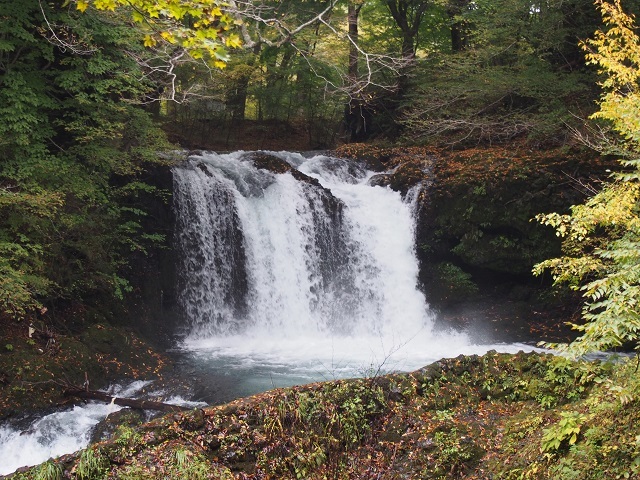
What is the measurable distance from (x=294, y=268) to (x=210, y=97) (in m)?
4.26

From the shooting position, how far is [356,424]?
555cm

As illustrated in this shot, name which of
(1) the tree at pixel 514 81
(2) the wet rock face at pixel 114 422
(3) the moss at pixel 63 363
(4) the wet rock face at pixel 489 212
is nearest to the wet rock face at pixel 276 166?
(4) the wet rock face at pixel 489 212

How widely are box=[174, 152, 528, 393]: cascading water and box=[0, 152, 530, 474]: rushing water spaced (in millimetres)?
23

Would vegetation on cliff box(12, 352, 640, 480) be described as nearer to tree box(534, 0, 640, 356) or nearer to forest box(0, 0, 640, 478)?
forest box(0, 0, 640, 478)

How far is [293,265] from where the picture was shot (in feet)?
41.8

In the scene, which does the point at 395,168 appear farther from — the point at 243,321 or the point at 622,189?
the point at 622,189

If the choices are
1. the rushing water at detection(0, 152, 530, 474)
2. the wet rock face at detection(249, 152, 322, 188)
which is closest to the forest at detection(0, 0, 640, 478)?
the rushing water at detection(0, 152, 530, 474)

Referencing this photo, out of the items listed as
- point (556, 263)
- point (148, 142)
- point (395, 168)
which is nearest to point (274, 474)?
point (556, 263)

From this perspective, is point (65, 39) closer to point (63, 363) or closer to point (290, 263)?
point (63, 363)

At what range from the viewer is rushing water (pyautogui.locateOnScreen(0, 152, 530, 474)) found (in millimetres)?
11945

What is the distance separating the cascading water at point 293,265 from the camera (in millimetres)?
12133

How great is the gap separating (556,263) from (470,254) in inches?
281

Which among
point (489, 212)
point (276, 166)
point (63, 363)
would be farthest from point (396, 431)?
point (276, 166)

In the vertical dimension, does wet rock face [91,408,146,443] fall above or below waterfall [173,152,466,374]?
below
